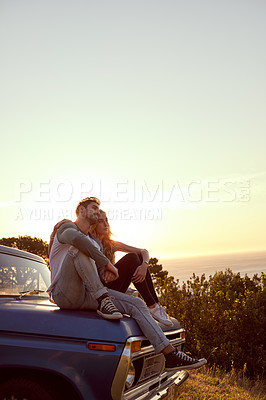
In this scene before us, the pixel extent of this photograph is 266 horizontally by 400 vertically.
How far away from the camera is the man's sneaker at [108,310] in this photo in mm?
3594

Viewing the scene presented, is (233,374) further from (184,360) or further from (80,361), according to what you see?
(80,361)

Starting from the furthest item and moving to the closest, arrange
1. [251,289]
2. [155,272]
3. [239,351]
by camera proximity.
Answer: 1. [155,272]
2. [251,289]
3. [239,351]

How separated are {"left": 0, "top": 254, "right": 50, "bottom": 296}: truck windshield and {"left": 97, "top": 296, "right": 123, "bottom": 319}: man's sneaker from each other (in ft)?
4.19

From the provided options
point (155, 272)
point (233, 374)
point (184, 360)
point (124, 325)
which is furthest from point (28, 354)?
point (155, 272)

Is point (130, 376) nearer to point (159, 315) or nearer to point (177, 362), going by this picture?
point (177, 362)

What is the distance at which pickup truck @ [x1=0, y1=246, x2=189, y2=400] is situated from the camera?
130 inches

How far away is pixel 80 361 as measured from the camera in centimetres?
334

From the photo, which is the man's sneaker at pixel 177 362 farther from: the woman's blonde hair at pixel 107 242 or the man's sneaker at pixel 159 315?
the woman's blonde hair at pixel 107 242

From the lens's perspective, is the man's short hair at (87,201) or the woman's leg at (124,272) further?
the man's short hair at (87,201)

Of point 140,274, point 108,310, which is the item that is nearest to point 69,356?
point 108,310

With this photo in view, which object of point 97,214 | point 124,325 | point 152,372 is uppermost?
point 97,214

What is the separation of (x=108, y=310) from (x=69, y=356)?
0.52 metres

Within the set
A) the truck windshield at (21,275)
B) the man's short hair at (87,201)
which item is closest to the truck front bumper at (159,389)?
the truck windshield at (21,275)

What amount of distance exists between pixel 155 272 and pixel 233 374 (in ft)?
55.4
